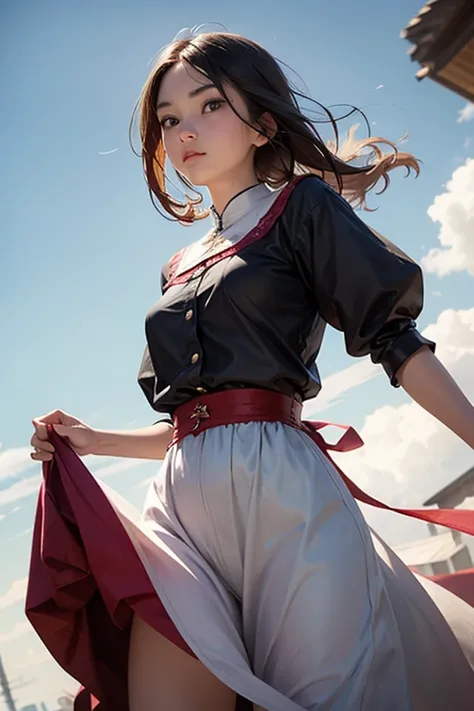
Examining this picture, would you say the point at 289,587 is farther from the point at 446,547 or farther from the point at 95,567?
the point at 446,547

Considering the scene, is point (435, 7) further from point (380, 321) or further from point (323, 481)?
point (323, 481)

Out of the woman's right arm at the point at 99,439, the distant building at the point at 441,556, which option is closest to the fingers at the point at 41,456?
the woman's right arm at the point at 99,439

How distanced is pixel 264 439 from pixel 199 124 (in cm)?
73

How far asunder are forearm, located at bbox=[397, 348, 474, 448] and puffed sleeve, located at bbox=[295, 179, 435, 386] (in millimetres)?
22

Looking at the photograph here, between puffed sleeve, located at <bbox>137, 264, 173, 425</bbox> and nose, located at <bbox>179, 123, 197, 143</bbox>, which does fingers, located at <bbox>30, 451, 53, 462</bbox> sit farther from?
nose, located at <bbox>179, 123, 197, 143</bbox>

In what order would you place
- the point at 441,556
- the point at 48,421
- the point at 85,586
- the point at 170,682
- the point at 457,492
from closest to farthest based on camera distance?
1. the point at 170,682
2. the point at 85,586
3. the point at 48,421
4. the point at 457,492
5. the point at 441,556

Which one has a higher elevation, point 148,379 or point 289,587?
point 148,379

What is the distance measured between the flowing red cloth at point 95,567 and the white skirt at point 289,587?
1.3 inches

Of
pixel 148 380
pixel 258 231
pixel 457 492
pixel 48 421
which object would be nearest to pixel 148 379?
pixel 148 380

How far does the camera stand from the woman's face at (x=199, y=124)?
1.89 meters

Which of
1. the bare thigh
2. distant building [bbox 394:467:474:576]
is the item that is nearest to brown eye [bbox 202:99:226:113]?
the bare thigh

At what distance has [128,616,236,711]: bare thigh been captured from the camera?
1465 millimetres

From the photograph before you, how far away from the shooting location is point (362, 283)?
64.5 inches

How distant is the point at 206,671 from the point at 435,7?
2.29 m
